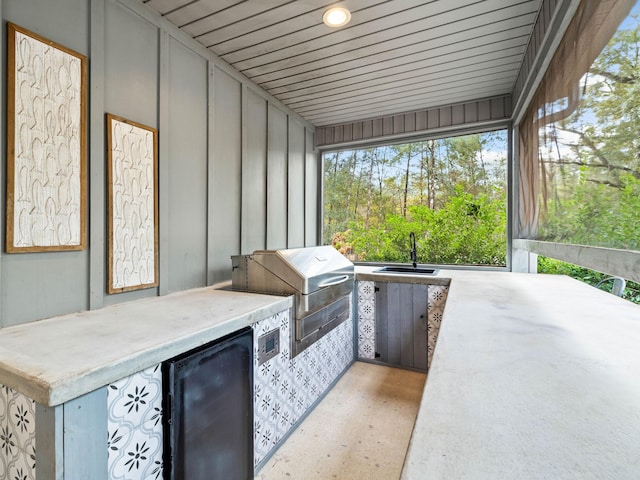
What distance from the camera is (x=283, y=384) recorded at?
1915mm

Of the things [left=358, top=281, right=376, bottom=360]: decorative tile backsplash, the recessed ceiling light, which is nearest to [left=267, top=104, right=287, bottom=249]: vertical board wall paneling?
[left=358, top=281, right=376, bottom=360]: decorative tile backsplash

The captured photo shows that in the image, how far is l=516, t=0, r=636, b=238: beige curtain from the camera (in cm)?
116

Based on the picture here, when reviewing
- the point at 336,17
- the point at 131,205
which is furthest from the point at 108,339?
the point at 336,17

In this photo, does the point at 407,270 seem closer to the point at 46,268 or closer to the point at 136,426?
the point at 136,426

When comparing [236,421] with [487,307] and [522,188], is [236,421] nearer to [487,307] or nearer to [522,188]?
[487,307]

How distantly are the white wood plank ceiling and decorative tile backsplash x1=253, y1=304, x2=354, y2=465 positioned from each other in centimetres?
193

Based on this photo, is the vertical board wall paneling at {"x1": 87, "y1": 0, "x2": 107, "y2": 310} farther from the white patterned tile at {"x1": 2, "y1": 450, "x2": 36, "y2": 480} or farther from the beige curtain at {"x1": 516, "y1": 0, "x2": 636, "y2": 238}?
the beige curtain at {"x1": 516, "y1": 0, "x2": 636, "y2": 238}

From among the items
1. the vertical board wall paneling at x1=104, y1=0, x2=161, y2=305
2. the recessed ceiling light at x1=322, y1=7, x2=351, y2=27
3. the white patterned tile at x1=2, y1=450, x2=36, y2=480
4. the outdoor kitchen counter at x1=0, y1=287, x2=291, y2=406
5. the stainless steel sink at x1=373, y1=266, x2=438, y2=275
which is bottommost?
the white patterned tile at x1=2, y1=450, x2=36, y2=480

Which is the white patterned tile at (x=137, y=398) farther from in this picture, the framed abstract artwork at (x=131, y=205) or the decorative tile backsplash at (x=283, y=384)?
the framed abstract artwork at (x=131, y=205)

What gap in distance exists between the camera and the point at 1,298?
1.31 meters

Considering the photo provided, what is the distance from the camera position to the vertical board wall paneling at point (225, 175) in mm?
2414

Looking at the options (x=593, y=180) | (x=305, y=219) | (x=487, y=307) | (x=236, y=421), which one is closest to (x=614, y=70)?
(x=593, y=180)

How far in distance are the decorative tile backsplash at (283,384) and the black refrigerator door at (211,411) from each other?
12 centimetres

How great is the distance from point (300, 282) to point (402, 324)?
143 centimetres
